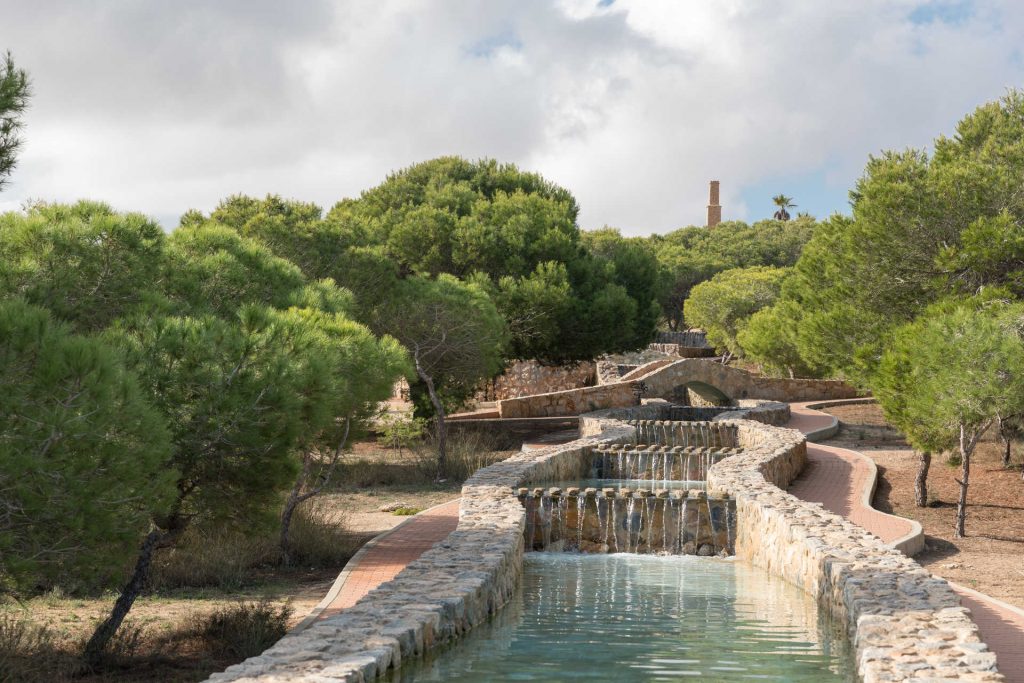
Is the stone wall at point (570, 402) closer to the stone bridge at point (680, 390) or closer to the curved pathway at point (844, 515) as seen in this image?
the stone bridge at point (680, 390)

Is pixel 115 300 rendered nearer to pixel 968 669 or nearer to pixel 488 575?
pixel 488 575

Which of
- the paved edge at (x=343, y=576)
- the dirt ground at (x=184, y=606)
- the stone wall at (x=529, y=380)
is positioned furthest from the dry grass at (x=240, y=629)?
the stone wall at (x=529, y=380)

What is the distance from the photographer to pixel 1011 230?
23.3 metres

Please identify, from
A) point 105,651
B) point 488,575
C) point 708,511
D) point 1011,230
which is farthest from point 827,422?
point 105,651

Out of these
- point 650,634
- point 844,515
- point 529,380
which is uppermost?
point 529,380

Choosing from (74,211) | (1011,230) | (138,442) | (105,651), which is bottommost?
(105,651)

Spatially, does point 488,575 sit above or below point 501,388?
below

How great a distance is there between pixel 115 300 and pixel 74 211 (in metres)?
1.31

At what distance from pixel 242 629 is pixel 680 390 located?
33075 mm

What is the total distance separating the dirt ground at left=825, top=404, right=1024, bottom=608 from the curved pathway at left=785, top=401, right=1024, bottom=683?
0.40 m

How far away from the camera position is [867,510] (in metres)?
17.7

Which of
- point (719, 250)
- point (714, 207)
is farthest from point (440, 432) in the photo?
point (714, 207)

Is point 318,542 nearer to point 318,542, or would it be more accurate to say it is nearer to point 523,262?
point 318,542

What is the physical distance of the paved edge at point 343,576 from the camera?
10.2 m
